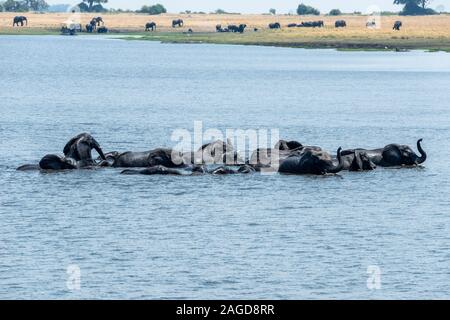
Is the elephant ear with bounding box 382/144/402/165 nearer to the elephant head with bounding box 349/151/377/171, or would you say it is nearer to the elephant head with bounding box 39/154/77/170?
the elephant head with bounding box 349/151/377/171

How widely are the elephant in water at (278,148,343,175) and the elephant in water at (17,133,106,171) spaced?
545cm

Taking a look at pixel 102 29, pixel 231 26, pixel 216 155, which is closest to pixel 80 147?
pixel 216 155

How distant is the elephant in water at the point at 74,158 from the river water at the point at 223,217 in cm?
64

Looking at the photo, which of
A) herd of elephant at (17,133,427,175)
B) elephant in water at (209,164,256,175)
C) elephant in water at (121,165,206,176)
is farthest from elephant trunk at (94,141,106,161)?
elephant in water at (209,164,256,175)

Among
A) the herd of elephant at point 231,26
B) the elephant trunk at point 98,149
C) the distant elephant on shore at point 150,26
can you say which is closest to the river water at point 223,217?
the elephant trunk at point 98,149

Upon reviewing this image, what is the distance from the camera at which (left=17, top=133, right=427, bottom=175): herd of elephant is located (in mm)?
35250

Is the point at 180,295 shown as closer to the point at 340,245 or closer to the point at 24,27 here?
the point at 340,245

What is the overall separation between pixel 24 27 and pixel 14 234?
158225mm

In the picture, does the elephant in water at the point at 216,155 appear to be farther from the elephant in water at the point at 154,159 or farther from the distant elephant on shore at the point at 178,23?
the distant elephant on shore at the point at 178,23

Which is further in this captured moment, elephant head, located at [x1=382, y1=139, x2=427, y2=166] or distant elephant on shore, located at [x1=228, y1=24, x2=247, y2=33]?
distant elephant on shore, located at [x1=228, y1=24, x2=247, y2=33]

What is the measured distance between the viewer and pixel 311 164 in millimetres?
35000

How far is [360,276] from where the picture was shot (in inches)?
915

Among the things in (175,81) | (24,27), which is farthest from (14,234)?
(24,27)

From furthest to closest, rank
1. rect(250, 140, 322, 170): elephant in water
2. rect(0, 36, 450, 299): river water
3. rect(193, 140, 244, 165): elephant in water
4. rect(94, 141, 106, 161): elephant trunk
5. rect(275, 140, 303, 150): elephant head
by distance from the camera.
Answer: rect(275, 140, 303, 150): elephant head < rect(193, 140, 244, 165): elephant in water < rect(94, 141, 106, 161): elephant trunk < rect(250, 140, 322, 170): elephant in water < rect(0, 36, 450, 299): river water
